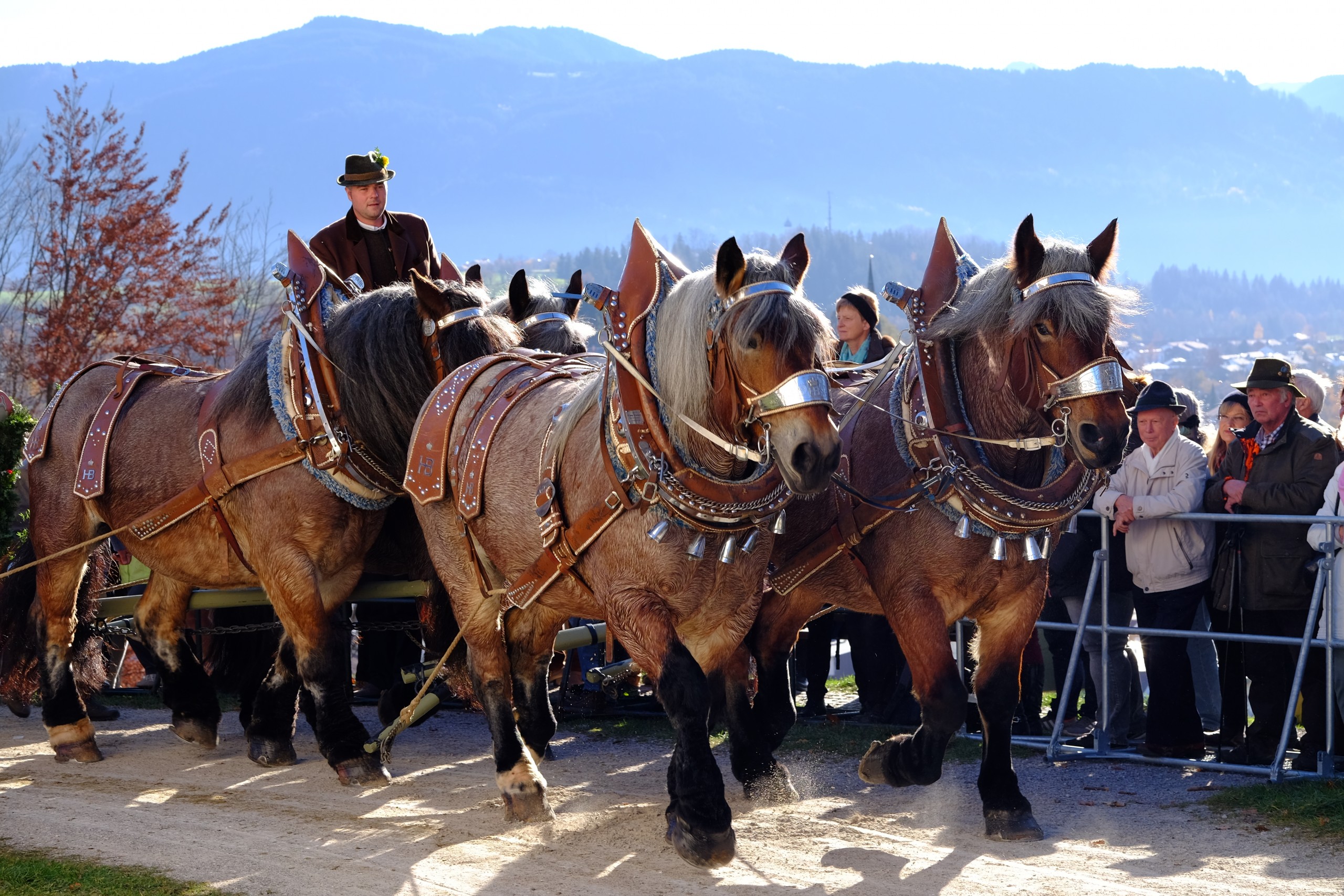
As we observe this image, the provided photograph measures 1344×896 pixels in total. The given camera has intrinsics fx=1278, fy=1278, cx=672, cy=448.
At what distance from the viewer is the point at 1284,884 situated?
4.07 metres

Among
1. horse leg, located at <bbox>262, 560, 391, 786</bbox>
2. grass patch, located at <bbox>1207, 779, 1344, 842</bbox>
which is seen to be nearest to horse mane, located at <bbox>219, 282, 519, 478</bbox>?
horse leg, located at <bbox>262, 560, 391, 786</bbox>

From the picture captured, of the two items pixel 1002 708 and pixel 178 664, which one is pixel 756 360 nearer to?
pixel 1002 708

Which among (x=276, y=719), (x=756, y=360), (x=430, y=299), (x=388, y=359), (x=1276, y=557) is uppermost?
(x=430, y=299)

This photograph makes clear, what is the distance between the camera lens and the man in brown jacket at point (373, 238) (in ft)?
21.8

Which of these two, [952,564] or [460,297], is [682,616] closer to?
[952,564]

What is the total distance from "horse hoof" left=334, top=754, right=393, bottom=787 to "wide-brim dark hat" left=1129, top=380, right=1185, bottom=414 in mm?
4024

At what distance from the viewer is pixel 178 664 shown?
6.84 m

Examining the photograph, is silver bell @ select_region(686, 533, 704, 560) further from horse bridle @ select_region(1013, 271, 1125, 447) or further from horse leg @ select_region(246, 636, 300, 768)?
horse leg @ select_region(246, 636, 300, 768)

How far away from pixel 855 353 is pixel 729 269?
12.5 feet

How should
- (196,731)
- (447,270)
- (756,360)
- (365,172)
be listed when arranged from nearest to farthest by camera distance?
(756,360), (365,172), (196,731), (447,270)

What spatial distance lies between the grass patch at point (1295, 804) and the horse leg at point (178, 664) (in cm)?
494

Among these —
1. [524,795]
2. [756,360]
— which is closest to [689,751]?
[524,795]

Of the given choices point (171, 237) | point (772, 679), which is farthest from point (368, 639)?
point (171, 237)

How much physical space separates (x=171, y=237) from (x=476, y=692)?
531 inches
